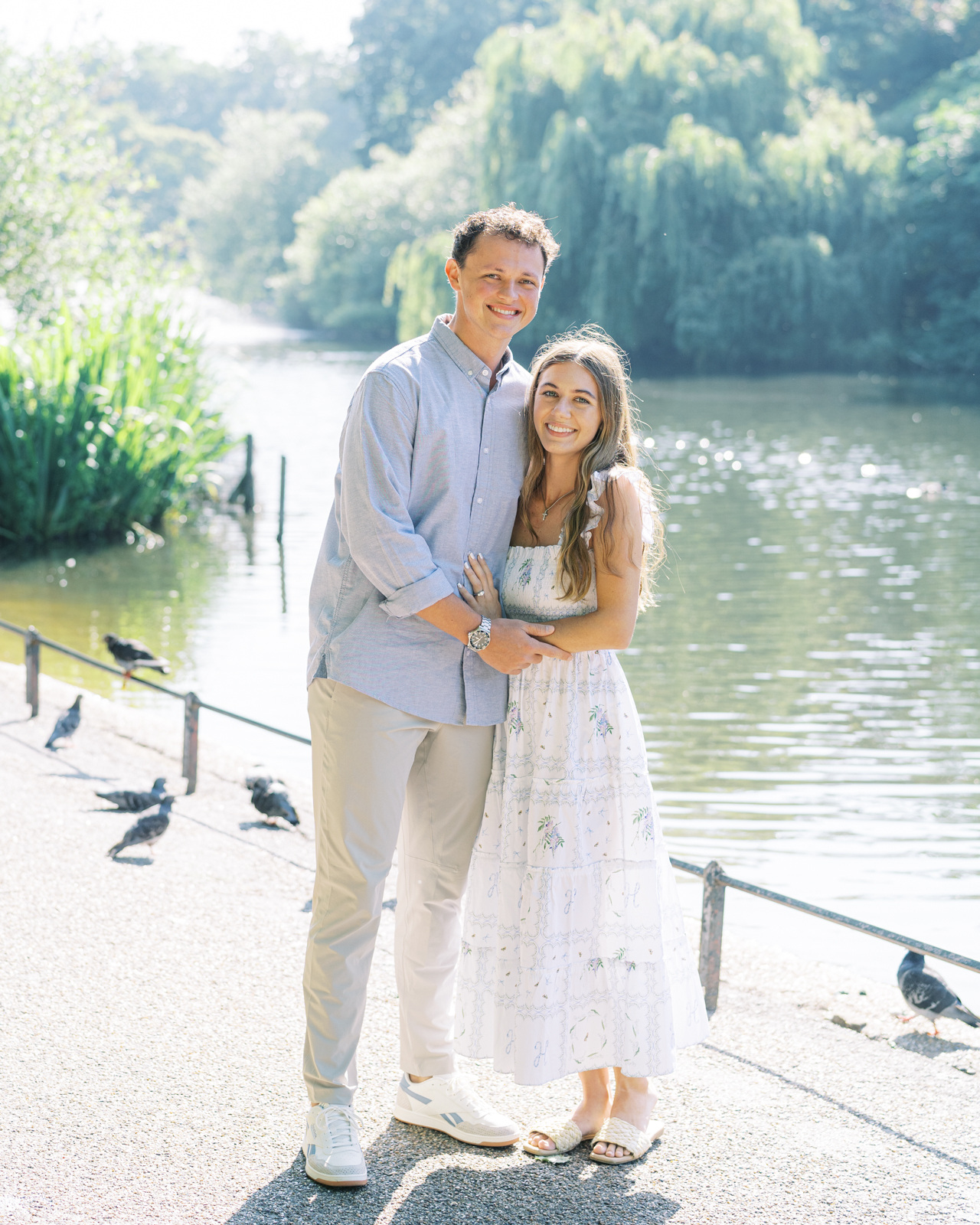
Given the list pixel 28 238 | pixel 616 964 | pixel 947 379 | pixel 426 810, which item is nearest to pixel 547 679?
pixel 426 810

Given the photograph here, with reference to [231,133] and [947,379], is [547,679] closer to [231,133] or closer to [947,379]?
[947,379]

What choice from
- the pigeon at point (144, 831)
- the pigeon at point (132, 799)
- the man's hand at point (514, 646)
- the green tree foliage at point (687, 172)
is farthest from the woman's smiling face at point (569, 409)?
the green tree foliage at point (687, 172)

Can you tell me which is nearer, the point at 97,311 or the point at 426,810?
the point at 426,810

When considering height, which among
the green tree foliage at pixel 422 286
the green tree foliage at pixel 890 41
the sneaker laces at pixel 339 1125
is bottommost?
the sneaker laces at pixel 339 1125

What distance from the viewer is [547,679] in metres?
3.14

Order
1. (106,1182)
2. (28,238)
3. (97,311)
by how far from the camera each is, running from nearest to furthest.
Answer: (106,1182), (97,311), (28,238)

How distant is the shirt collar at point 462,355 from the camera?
3.14 metres

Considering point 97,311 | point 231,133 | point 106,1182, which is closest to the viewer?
point 106,1182

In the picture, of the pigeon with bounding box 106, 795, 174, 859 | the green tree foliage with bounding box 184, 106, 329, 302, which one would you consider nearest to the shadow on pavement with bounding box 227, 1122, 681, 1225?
the pigeon with bounding box 106, 795, 174, 859

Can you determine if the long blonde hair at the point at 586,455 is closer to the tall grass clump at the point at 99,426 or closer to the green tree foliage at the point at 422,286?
the tall grass clump at the point at 99,426

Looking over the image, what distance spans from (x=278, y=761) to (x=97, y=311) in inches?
374

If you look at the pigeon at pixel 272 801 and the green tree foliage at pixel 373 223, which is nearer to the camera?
the pigeon at pixel 272 801

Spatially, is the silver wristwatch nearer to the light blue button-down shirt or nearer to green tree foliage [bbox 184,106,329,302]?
the light blue button-down shirt

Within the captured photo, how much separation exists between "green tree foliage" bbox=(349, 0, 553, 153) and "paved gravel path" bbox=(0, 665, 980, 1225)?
73.7 meters
